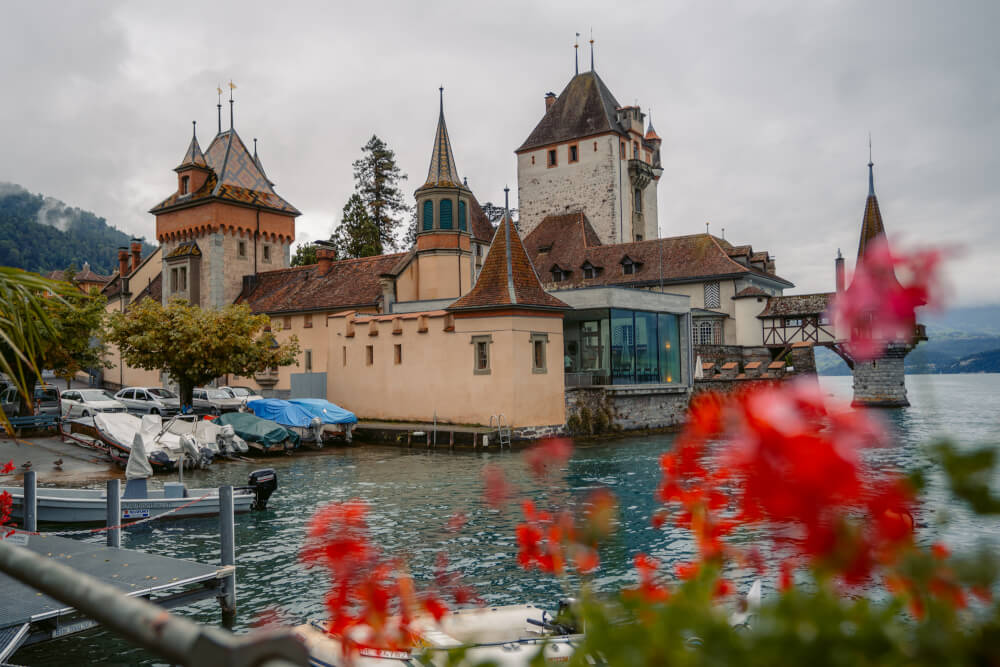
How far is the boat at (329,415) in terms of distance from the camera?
32.5 m

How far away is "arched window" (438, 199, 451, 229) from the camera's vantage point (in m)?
43.2

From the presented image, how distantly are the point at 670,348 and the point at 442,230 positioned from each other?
46.9 feet

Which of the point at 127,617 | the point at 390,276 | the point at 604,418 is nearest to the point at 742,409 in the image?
the point at 127,617

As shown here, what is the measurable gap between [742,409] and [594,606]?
52cm

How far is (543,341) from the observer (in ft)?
112

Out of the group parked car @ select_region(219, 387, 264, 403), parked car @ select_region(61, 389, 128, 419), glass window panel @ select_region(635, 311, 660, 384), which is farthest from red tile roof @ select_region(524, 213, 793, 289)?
parked car @ select_region(61, 389, 128, 419)

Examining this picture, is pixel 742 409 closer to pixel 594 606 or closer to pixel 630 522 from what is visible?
pixel 594 606

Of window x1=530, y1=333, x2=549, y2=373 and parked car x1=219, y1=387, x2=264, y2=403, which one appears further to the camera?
parked car x1=219, y1=387, x2=264, y2=403

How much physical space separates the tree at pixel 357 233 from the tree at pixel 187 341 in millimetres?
31225

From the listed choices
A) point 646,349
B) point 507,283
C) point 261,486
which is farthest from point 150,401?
point 646,349

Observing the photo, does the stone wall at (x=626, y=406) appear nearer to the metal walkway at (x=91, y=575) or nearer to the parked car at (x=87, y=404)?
the parked car at (x=87, y=404)

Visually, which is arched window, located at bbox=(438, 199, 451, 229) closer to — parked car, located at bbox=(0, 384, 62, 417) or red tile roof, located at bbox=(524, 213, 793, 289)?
red tile roof, located at bbox=(524, 213, 793, 289)

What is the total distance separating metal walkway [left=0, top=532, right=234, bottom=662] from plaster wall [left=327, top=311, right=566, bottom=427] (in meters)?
22.0

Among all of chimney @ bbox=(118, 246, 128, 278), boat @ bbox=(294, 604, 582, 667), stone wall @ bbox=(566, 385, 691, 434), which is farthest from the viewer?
chimney @ bbox=(118, 246, 128, 278)
